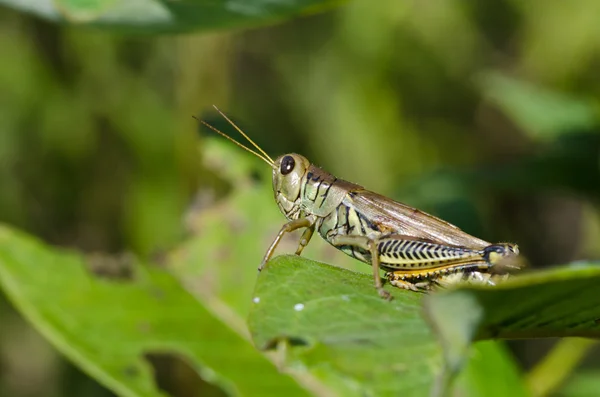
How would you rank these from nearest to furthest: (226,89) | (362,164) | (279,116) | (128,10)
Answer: (128,10)
(226,89)
(362,164)
(279,116)

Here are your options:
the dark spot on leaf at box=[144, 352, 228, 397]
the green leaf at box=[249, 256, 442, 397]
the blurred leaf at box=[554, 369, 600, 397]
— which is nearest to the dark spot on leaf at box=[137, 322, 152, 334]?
the dark spot on leaf at box=[144, 352, 228, 397]

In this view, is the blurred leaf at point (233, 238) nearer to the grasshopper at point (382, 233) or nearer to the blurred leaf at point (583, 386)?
the grasshopper at point (382, 233)

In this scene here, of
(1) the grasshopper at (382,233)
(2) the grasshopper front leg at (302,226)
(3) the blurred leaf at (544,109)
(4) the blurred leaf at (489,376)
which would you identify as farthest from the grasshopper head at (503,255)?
(3) the blurred leaf at (544,109)

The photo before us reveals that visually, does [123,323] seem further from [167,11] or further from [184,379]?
[167,11]

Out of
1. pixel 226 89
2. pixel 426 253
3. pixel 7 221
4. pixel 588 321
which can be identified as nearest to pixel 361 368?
pixel 588 321

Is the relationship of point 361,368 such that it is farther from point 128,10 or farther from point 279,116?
point 279,116

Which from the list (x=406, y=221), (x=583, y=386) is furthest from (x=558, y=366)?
(x=406, y=221)

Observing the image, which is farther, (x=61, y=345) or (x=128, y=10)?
(x=61, y=345)
